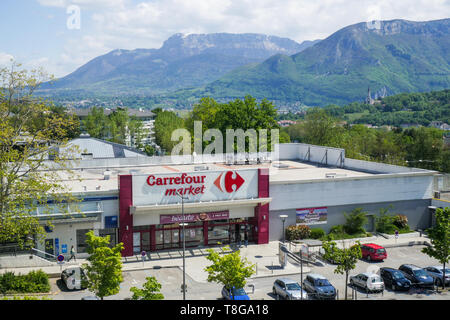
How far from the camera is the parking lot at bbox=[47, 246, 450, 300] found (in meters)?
27.6

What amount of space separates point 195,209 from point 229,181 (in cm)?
364

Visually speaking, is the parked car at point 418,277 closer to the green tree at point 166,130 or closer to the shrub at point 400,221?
the shrub at point 400,221

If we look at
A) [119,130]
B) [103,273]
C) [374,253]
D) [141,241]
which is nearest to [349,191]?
[374,253]

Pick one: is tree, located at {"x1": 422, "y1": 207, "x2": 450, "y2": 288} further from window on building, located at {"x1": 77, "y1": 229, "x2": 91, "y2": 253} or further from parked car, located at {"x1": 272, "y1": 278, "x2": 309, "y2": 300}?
window on building, located at {"x1": 77, "y1": 229, "x2": 91, "y2": 253}

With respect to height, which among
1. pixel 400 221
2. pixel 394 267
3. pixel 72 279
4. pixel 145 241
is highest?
pixel 400 221

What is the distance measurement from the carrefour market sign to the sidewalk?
4181 millimetres

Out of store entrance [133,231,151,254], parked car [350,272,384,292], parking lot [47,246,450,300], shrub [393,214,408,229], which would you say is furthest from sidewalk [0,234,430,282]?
parked car [350,272,384,292]

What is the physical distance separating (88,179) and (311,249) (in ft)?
74.2

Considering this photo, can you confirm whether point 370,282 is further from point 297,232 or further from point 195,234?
point 195,234

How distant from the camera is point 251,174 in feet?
129

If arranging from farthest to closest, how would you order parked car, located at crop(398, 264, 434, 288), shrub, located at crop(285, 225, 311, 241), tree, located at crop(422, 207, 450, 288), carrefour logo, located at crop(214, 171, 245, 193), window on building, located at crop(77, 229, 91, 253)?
1. shrub, located at crop(285, 225, 311, 241)
2. carrefour logo, located at crop(214, 171, 245, 193)
3. window on building, located at crop(77, 229, 91, 253)
4. parked car, located at crop(398, 264, 434, 288)
5. tree, located at crop(422, 207, 450, 288)

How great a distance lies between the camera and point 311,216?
4128 centimetres

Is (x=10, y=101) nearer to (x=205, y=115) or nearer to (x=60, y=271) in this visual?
(x=60, y=271)
